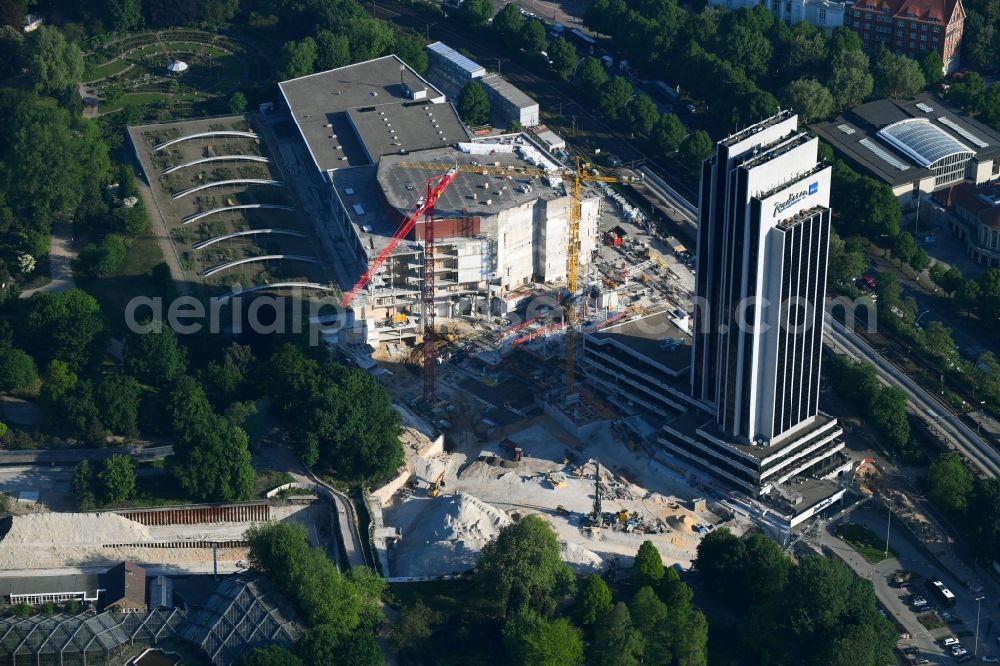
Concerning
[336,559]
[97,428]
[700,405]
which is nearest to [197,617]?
[336,559]

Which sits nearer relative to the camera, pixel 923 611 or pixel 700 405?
pixel 923 611

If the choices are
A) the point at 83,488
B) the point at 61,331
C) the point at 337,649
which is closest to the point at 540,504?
the point at 337,649

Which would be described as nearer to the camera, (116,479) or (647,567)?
(647,567)

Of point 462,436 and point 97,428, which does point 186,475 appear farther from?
point 462,436

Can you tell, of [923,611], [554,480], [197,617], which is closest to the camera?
[197,617]

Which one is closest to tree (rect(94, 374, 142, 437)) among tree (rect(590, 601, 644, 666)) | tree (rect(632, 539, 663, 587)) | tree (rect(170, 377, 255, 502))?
tree (rect(170, 377, 255, 502))

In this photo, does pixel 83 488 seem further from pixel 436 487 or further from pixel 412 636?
pixel 412 636
